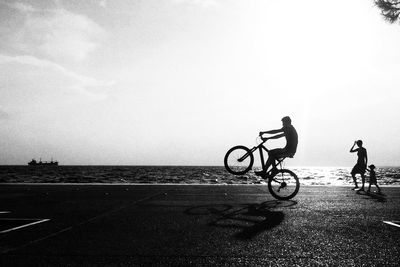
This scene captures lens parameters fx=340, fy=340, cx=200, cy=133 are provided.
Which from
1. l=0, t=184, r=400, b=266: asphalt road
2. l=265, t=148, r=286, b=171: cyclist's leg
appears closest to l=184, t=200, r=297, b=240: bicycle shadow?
l=0, t=184, r=400, b=266: asphalt road

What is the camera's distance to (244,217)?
774 cm

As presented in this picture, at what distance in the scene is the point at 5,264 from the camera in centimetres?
414

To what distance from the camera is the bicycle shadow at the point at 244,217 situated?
20.9ft

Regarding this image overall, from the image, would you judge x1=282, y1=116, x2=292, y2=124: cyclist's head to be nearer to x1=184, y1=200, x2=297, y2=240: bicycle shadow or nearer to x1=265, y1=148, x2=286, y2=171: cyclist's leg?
x1=265, y1=148, x2=286, y2=171: cyclist's leg

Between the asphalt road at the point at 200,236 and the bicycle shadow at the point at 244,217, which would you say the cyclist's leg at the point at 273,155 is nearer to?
the bicycle shadow at the point at 244,217

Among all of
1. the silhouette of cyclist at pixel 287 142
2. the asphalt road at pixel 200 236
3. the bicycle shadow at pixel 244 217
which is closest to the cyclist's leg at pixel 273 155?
the silhouette of cyclist at pixel 287 142

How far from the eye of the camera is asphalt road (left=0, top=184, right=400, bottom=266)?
4395mm

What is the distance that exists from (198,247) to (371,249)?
2475 mm

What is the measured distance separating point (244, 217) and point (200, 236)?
2.22m

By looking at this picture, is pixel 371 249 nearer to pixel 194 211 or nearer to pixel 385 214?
pixel 385 214

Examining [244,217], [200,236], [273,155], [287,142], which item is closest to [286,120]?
[287,142]

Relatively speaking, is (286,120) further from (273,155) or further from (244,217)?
(244,217)

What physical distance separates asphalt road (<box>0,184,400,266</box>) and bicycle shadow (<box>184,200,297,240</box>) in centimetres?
2

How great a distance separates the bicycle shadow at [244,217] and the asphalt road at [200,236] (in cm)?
2
